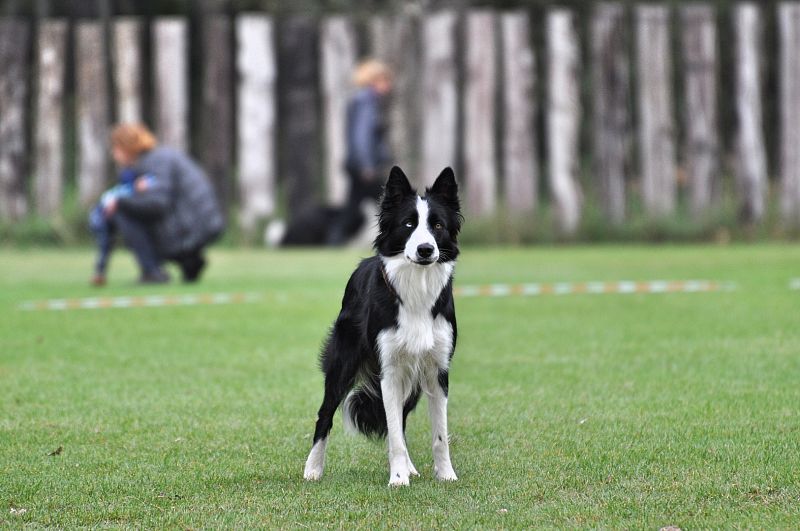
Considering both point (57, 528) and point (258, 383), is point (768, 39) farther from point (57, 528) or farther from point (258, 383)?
point (57, 528)

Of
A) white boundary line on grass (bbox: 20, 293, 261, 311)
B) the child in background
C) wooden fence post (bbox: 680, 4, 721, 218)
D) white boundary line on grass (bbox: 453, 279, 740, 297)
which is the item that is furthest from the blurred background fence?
white boundary line on grass (bbox: 20, 293, 261, 311)

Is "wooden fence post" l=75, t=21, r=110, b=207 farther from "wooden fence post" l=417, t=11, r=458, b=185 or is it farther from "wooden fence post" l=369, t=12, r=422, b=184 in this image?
"wooden fence post" l=417, t=11, r=458, b=185

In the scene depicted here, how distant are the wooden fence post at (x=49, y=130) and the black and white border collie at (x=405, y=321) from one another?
48.9ft

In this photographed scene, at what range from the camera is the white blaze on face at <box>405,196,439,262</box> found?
581 centimetres

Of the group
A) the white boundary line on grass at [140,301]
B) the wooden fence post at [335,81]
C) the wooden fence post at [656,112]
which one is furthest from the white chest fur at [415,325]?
the wooden fence post at [656,112]

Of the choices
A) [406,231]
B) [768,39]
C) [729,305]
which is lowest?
[729,305]

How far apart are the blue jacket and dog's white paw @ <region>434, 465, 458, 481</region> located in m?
13.1

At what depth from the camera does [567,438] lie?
6.55m

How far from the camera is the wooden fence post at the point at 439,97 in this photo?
20.0 meters

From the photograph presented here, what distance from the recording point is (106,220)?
1491cm

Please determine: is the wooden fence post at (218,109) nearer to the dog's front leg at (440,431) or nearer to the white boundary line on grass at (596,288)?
the white boundary line on grass at (596,288)

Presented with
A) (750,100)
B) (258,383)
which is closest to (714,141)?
(750,100)

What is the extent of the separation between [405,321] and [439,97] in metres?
14.4

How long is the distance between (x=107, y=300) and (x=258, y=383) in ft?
16.9
